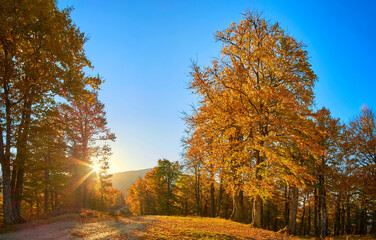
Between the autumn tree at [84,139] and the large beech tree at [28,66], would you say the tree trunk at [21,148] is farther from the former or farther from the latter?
the autumn tree at [84,139]

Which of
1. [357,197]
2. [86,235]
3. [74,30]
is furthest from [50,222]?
[357,197]

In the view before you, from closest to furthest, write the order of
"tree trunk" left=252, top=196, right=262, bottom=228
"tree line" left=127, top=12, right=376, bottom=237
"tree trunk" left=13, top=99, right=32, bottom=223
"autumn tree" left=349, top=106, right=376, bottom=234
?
"tree line" left=127, top=12, right=376, bottom=237, "tree trunk" left=13, top=99, right=32, bottom=223, "tree trunk" left=252, top=196, right=262, bottom=228, "autumn tree" left=349, top=106, right=376, bottom=234

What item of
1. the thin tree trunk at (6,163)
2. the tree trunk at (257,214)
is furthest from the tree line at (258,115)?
the thin tree trunk at (6,163)

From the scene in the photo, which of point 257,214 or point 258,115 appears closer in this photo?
point 258,115

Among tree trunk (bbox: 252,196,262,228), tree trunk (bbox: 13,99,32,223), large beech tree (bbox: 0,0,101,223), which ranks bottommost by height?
tree trunk (bbox: 252,196,262,228)

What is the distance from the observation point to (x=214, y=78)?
1205 centimetres

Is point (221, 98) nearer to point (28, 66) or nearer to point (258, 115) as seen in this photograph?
point (258, 115)

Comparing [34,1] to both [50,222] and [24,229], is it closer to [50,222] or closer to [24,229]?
[24,229]

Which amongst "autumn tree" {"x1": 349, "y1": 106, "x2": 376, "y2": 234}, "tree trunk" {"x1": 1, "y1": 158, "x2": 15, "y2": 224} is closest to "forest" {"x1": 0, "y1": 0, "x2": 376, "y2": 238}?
"tree trunk" {"x1": 1, "y1": 158, "x2": 15, "y2": 224}

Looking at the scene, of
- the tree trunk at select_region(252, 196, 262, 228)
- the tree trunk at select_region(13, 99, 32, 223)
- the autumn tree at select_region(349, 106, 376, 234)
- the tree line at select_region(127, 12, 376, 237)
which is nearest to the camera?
the tree line at select_region(127, 12, 376, 237)

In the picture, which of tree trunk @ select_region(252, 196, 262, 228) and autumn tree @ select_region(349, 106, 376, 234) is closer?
tree trunk @ select_region(252, 196, 262, 228)

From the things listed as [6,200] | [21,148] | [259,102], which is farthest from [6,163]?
[259,102]

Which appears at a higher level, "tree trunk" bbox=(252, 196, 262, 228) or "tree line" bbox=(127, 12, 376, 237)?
"tree line" bbox=(127, 12, 376, 237)

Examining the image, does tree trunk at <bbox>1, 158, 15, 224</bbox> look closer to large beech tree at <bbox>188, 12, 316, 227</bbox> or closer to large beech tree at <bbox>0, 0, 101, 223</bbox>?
large beech tree at <bbox>0, 0, 101, 223</bbox>
